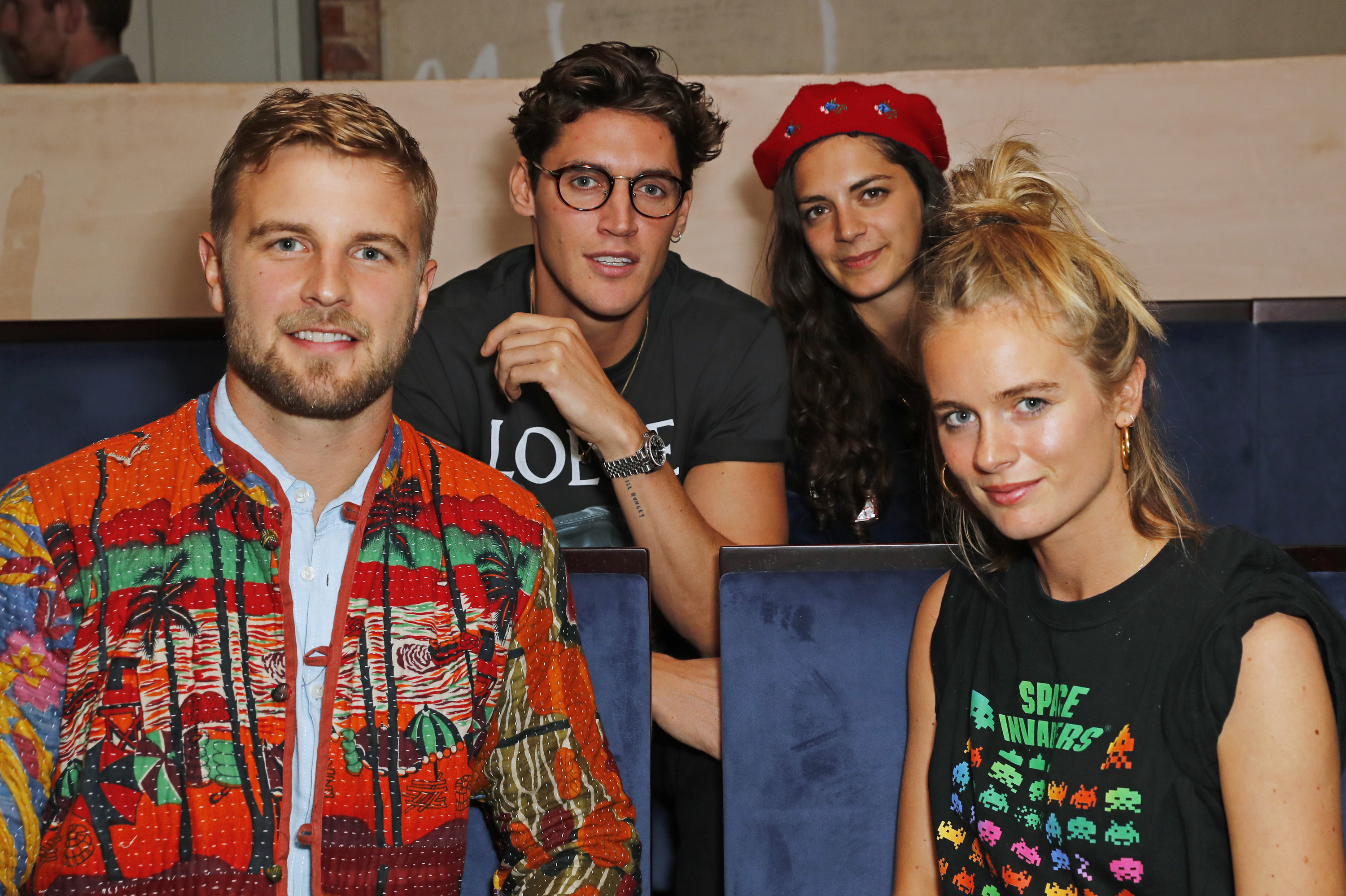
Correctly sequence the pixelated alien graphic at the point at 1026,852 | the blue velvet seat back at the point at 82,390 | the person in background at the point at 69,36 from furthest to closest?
the person in background at the point at 69,36
the blue velvet seat back at the point at 82,390
the pixelated alien graphic at the point at 1026,852

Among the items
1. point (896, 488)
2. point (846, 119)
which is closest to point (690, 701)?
point (896, 488)

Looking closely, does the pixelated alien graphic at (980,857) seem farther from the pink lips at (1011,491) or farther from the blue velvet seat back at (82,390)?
the blue velvet seat back at (82,390)

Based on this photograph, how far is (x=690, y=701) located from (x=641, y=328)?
645 millimetres

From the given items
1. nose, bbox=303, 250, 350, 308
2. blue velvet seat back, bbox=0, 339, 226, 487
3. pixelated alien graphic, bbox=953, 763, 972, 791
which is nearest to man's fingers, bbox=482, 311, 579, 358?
nose, bbox=303, 250, 350, 308

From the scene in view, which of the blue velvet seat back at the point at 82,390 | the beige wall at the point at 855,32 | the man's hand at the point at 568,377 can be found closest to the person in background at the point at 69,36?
the beige wall at the point at 855,32

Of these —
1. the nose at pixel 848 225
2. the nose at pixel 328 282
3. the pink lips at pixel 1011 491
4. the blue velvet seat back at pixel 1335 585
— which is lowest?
the blue velvet seat back at pixel 1335 585

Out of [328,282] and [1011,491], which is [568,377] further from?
[1011,491]

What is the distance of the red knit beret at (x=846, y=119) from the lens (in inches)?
72.4

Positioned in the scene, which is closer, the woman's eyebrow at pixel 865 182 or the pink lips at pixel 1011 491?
the pink lips at pixel 1011 491

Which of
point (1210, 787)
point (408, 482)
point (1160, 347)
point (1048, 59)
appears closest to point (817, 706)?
point (1210, 787)

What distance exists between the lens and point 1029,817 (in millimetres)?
1030

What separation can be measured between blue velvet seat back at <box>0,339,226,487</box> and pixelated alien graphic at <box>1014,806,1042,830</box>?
1.76 meters

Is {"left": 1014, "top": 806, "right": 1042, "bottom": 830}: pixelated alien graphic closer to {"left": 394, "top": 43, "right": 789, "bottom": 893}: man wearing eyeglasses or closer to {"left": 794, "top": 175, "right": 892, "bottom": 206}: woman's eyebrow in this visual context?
{"left": 394, "top": 43, "right": 789, "bottom": 893}: man wearing eyeglasses

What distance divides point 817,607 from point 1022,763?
0.30 meters
